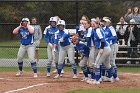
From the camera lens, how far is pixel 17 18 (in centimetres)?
2012

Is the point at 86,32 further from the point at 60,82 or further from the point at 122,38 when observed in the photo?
the point at 122,38

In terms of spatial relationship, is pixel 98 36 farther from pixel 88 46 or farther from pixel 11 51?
pixel 11 51

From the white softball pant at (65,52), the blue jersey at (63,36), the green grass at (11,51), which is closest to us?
the blue jersey at (63,36)

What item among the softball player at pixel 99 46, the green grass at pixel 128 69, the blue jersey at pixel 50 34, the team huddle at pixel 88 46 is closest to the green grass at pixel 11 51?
the green grass at pixel 128 69

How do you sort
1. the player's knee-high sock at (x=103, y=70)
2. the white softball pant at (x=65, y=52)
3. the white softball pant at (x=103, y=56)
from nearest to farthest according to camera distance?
the white softball pant at (x=103, y=56)
the player's knee-high sock at (x=103, y=70)
the white softball pant at (x=65, y=52)

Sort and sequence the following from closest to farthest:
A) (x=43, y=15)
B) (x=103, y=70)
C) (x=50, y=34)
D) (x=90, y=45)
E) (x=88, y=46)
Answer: (x=90, y=45) < (x=88, y=46) < (x=103, y=70) < (x=50, y=34) < (x=43, y=15)

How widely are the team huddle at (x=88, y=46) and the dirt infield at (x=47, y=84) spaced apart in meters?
0.31

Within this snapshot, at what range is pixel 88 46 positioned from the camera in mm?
12500

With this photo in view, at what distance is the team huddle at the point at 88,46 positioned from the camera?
39.9 feet

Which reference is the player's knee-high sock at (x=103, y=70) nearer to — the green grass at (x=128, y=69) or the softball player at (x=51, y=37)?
the softball player at (x=51, y=37)

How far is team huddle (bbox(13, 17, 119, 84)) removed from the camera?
39.9 feet

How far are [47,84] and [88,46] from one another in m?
1.62

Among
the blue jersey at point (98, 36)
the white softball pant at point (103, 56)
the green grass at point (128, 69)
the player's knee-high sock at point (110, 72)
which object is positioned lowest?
the green grass at point (128, 69)

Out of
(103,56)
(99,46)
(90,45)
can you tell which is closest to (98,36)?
(99,46)
